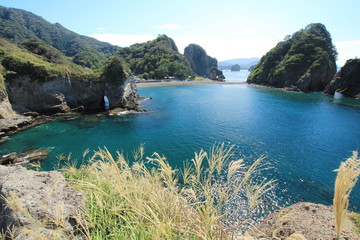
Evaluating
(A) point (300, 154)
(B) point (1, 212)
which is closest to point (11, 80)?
(B) point (1, 212)

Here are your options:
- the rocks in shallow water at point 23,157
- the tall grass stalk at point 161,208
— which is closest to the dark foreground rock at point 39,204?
the tall grass stalk at point 161,208

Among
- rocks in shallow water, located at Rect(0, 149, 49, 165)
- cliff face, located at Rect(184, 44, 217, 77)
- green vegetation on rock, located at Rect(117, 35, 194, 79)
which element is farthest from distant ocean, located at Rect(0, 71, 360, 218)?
cliff face, located at Rect(184, 44, 217, 77)

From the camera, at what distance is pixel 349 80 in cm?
6391

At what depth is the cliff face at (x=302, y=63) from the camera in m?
73.6

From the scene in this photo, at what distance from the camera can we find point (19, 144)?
20844mm

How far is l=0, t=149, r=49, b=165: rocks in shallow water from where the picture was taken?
16.9 meters

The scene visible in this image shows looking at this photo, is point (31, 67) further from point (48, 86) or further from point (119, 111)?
point (119, 111)

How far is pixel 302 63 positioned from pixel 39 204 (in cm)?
10167

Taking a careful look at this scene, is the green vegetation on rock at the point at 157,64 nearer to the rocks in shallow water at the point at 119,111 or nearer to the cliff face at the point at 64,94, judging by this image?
the cliff face at the point at 64,94

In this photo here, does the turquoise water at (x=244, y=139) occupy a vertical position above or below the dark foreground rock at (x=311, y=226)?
below

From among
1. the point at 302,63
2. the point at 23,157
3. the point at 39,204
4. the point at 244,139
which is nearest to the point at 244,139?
the point at 244,139

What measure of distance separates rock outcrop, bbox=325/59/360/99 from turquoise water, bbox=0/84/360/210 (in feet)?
121

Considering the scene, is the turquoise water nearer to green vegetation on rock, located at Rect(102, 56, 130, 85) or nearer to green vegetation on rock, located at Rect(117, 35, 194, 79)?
green vegetation on rock, located at Rect(102, 56, 130, 85)

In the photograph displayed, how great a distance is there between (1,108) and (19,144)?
8.10 m
